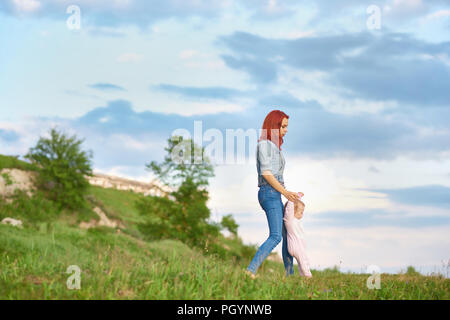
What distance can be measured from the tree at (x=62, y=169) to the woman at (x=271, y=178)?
26.8 m

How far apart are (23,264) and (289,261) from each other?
4.92 metres

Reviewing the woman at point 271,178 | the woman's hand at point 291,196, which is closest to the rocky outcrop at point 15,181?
the woman at point 271,178

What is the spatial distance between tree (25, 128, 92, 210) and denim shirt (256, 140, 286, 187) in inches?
1056

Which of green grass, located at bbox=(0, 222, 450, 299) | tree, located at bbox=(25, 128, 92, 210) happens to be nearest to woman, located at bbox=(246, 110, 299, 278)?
green grass, located at bbox=(0, 222, 450, 299)

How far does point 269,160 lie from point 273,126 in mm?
729

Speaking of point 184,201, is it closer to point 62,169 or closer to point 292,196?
point 62,169

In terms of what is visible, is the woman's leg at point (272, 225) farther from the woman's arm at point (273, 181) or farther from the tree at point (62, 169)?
the tree at point (62, 169)

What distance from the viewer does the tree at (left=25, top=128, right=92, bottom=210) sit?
106 ft

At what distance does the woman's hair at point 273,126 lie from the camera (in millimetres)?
8070

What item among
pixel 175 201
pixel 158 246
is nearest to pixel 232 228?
pixel 175 201

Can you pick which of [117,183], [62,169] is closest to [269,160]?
[62,169]

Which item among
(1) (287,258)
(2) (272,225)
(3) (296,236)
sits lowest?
(1) (287,258)

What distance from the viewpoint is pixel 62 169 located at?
32.8 m
